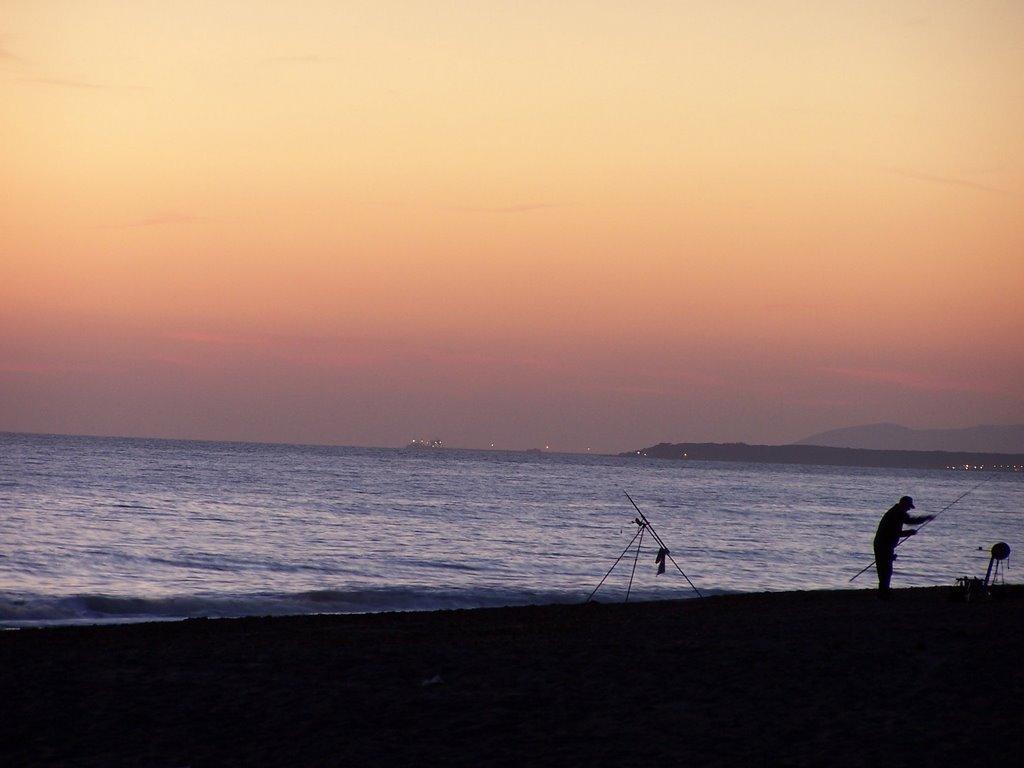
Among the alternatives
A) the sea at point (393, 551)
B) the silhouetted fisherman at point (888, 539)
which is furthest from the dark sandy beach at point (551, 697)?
the sea at point (393, 551)

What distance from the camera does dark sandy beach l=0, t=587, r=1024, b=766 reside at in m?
7.01

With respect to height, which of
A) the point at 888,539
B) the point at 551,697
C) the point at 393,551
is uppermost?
the point at 888,539

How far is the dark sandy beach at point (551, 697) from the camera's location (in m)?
7.01

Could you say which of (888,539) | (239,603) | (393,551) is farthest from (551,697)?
(393,551)

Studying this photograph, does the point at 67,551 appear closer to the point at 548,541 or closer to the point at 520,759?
the point at 548,541

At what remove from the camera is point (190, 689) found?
879cm

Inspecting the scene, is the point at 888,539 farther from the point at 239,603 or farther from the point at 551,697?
the point at 239,603

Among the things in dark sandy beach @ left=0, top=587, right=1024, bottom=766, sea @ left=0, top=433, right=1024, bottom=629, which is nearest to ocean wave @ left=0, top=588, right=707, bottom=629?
sea @ left=0, top=433, right=1024, bottom=629

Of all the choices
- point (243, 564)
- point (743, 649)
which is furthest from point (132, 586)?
point (743, 649)

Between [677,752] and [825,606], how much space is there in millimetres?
7584

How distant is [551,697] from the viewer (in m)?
8.28

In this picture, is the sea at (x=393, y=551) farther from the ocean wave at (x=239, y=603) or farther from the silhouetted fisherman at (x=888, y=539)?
the silhouetted fisherman at (x=888, y=539)

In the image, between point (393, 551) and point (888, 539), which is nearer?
point (888, 539)

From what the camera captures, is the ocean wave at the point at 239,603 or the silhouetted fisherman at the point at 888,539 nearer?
the silhouetted fisherman at the point at 888,539
